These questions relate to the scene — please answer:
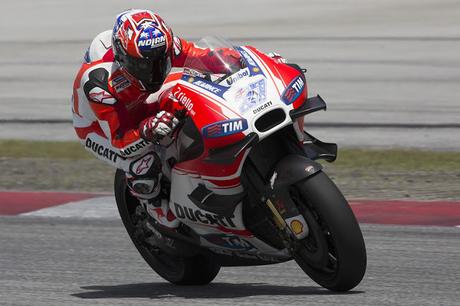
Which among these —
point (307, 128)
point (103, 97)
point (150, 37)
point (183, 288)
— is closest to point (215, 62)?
point (150, 37)

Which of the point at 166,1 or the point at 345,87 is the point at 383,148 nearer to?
the point at 345,87

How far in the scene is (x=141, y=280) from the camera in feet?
21.4

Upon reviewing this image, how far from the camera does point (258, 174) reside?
5391 mm

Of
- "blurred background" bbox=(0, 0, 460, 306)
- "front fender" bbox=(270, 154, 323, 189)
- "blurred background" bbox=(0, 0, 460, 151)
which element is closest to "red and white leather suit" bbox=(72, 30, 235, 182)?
"front fender" bbox=(270, 154, 323, 189)

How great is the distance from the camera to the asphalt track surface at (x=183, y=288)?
5.66 meters

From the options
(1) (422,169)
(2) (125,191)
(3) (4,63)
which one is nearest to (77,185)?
(1) (422,169)

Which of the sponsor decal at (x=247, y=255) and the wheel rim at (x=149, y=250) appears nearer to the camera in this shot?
the sponsor decal at (x=247, y=255)

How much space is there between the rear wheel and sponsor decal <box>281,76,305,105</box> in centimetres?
129

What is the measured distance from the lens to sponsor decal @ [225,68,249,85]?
5527 mm

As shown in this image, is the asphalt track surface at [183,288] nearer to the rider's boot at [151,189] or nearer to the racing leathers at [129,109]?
the rider's boot at [151,189]

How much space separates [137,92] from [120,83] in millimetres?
95

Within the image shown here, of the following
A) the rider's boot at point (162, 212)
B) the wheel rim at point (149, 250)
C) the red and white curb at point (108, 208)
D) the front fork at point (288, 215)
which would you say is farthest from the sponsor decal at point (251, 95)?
the red and white curb at point (108, 208)

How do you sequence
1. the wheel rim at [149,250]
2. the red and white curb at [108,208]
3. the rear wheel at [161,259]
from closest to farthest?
the rear wheel at [161,259], the wheel rim at [149,250], the red and white curb at [108,208]

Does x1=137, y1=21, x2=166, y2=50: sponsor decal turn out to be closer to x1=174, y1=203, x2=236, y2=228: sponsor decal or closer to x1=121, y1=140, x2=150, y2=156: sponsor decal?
x1=121, y1=140, x2=150, y2=156: sponsor decal
